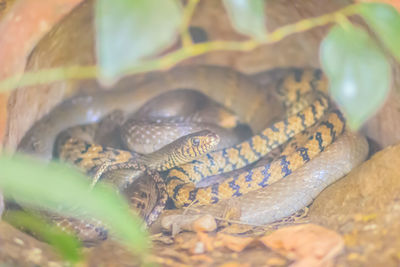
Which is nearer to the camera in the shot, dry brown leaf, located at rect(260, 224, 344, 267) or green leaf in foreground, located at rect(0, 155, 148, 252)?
green leaf in foreground, located at rect(0, 155, 148, 252)

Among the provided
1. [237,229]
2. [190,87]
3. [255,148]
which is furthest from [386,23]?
[190,87]

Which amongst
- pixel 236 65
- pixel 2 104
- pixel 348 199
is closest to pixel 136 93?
pixel 236 65

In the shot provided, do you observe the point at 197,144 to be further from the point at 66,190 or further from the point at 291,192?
the point at 66,190

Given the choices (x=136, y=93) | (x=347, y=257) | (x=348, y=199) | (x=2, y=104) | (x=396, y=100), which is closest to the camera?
(x=347, y=257)

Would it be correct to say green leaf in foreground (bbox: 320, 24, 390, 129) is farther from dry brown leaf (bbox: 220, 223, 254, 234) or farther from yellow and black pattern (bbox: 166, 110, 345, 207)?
yellow and black pattern (bbox: 166, 110, 345, 207)

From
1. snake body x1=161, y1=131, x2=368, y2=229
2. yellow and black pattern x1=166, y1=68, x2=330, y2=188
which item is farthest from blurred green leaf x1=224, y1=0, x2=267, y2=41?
yellow and black pattern x1=166, y1=68, x2=330, y2=188

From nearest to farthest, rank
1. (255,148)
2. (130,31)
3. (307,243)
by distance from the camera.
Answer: (130,31) < (307,243) < (255,148)

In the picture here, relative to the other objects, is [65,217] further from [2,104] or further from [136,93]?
[136,93]
